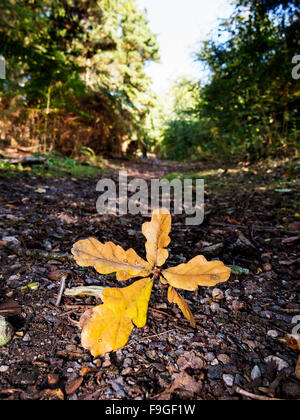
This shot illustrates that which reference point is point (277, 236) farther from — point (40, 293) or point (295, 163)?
point (295, 163)

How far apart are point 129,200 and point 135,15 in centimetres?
1437

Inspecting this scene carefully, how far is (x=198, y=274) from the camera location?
0.67m

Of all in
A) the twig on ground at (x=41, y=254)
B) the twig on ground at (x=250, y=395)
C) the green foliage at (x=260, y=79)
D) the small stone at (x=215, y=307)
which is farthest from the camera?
the green foliage at (x=260, y=79)

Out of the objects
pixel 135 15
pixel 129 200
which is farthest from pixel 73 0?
pixel 129 200

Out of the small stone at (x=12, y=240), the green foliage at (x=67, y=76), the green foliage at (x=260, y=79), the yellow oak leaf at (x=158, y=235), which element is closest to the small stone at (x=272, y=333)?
the yellow oak leaf at (x=158, y=235)

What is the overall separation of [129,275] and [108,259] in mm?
96

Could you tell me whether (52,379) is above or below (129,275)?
below

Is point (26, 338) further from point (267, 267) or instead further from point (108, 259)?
point (267, 267)

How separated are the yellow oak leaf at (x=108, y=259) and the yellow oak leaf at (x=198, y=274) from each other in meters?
0.09

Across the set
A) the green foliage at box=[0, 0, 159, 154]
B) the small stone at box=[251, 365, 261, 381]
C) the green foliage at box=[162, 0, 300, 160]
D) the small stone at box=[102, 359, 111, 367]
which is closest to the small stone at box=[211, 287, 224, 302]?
the small stone at box=[251, 365, 261, 381]

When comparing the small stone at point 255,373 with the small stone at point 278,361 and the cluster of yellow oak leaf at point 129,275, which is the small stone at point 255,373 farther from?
the cluster of yellow oak leaf at point 129,275

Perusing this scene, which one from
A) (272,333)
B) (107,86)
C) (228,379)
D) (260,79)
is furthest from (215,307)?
(107,86)

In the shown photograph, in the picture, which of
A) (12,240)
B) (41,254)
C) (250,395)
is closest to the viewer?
(250,395)

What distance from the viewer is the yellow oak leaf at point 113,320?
0.56m
